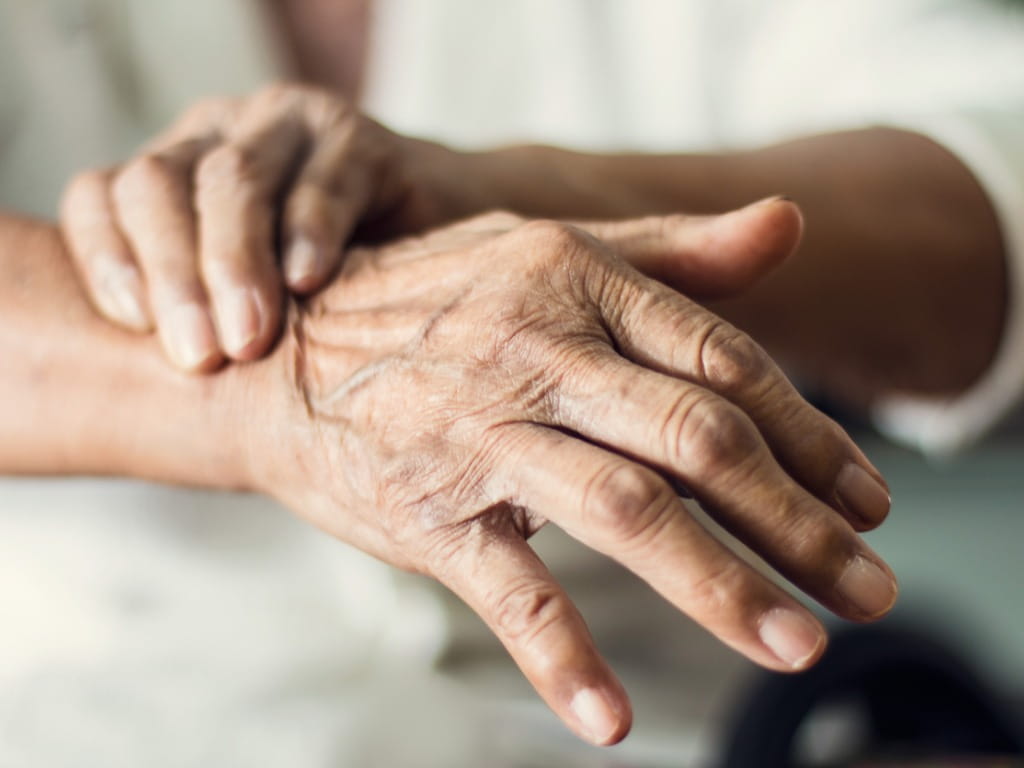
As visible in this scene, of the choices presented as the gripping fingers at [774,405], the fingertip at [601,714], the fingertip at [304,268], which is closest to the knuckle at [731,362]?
the gripping fingers at [774,405]

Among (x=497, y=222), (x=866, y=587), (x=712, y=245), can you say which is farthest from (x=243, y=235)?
(x=866, y=587)

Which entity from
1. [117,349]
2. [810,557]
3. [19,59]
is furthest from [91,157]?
[810,557]

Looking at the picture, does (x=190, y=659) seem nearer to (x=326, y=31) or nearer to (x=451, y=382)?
(x=451, y=382)

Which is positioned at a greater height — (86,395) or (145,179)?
(145,179)

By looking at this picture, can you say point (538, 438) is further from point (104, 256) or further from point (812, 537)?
point (104, 256)

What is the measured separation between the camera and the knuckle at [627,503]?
0.31m

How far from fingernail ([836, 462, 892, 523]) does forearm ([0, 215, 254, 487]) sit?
297mm

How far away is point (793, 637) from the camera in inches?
11.8

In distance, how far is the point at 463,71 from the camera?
45.7 inches

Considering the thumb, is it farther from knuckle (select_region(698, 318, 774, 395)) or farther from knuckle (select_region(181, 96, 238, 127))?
knuckle (select_region(181, 96, 238, 127))

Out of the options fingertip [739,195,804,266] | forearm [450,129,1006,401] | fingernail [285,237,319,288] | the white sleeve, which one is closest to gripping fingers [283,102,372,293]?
fingernail [285,237,319,288]

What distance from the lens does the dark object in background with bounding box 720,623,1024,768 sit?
0.74 m

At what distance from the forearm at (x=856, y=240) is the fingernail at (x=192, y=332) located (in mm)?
245

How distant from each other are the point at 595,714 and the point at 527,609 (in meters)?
0.04
